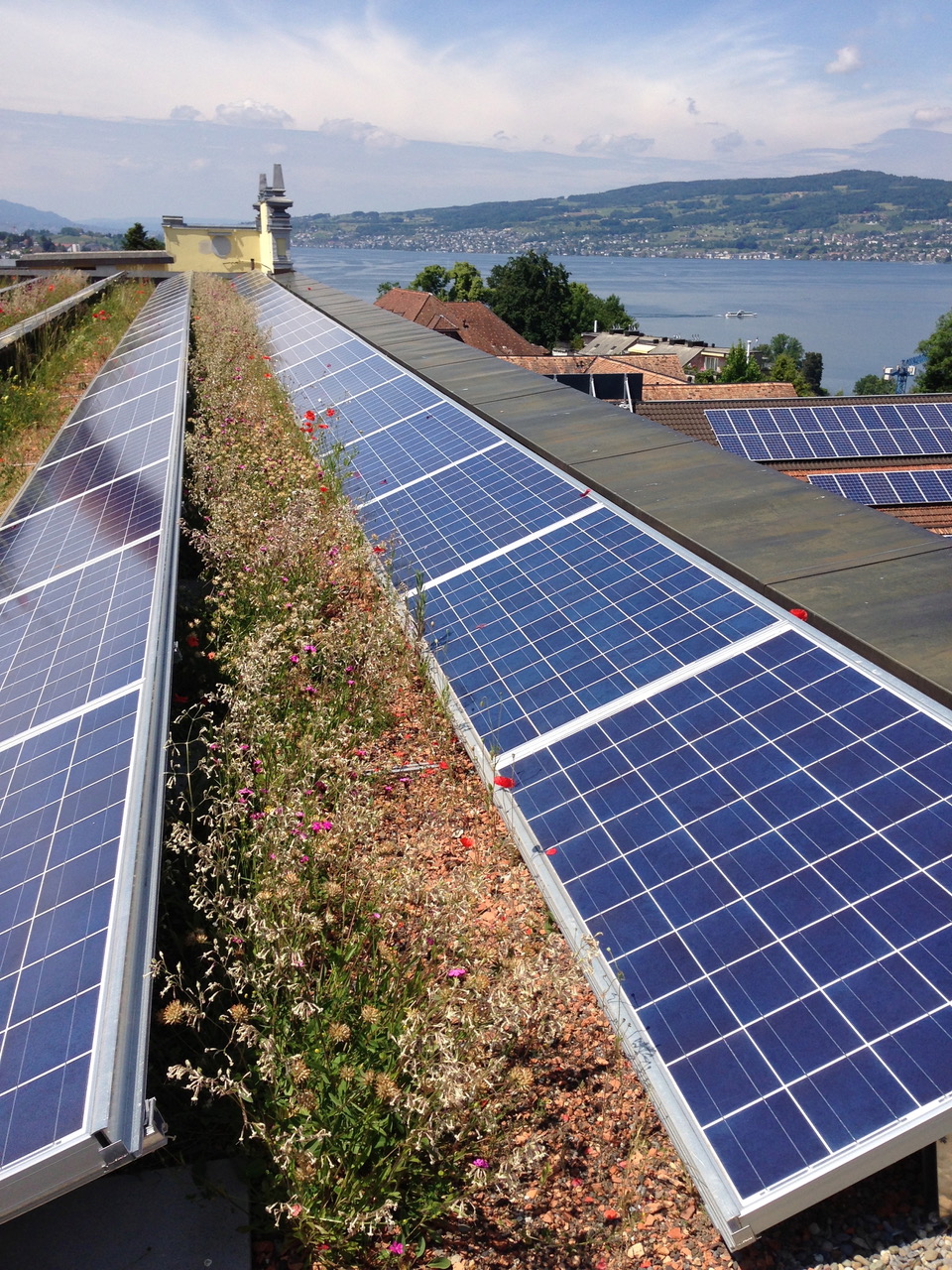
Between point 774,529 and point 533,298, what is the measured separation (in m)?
98.5

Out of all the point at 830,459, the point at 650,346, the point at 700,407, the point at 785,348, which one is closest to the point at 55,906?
the point at 830,459

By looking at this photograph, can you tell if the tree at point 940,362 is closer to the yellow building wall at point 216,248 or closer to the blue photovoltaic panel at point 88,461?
the yellow building wall at point 216,248

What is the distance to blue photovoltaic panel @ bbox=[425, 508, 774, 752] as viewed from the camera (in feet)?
17.4

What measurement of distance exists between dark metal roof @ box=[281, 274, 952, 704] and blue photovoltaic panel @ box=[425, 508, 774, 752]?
35cm

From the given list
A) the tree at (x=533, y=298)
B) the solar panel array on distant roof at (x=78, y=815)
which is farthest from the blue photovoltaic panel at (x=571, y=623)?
the tree at (x=533, y=298)

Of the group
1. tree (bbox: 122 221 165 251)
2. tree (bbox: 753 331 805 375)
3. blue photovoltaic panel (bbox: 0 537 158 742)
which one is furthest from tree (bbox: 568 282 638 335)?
blue photovoltaic panel (bbox: 0 537 158 742)

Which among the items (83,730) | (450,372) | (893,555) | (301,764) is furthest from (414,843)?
(450,372)

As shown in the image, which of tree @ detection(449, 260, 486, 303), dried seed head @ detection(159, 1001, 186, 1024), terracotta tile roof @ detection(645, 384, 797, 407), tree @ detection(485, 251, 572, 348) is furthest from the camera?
tree @ detection(449, 260, 486, 303)

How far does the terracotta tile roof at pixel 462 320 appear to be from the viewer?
50.2 metres

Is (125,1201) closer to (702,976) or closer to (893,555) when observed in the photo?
(702,976)

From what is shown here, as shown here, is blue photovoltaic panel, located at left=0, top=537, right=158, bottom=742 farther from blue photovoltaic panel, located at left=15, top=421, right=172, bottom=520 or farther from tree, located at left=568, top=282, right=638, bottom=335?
tree, located at left=568, top=282, right=638, bottom=335

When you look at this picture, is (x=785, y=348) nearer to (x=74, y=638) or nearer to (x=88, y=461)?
(x=88, y=461)

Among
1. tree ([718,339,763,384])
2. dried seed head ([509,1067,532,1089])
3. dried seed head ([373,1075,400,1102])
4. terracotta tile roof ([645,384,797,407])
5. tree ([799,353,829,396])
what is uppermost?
terracotta tile roof ([645,384,797,407])

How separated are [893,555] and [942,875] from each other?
3282 millimetres
